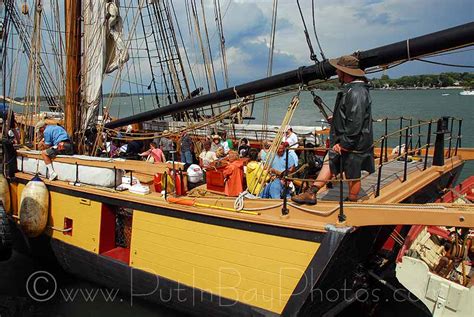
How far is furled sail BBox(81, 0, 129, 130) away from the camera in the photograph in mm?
8742

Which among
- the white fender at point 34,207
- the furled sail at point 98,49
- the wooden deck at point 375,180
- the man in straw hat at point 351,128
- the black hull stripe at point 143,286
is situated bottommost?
the black hull stripe at point 143,286

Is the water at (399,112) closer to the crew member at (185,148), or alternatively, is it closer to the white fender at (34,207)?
the crew member at (185,148)

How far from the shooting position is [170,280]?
231 inches

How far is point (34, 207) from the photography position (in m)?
7.28

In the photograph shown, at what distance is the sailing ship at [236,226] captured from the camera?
14.8ft

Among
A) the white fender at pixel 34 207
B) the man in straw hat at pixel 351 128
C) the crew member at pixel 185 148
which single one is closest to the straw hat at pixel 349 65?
the man in straw hat at pixel 351 128

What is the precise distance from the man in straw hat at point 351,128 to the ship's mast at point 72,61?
19.9 ft

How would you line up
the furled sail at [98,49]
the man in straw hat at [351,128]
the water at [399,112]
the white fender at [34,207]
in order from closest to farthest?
the man in straw hat at [351,128] < the white fender at [34,207] < the furled sail at [98,49] < the water at [399,112]

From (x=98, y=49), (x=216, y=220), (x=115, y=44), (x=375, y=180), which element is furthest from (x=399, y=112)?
(x=216, y=220)

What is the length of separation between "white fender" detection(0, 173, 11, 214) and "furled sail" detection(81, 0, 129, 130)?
1.88 meters

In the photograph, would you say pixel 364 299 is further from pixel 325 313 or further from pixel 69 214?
pixel 69 214

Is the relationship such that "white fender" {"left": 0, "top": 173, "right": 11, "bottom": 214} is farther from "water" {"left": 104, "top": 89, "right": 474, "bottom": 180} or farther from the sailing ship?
"water" {"left": 104, "top": 89, "right": 474, "bottom": 180}

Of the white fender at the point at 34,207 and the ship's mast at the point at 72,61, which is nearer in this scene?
the white fender at the point at 34,207

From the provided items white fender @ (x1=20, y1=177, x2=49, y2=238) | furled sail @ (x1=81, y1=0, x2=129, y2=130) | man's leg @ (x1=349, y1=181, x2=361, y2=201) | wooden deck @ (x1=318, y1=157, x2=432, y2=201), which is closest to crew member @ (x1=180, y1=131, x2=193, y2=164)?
furled sail @ (x1=81, y1=0, x2=129, y2=130)
